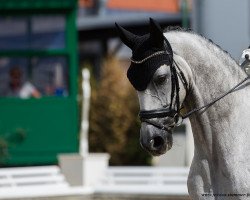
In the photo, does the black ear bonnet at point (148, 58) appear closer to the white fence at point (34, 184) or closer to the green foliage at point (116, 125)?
the white fence at point (34, 184)

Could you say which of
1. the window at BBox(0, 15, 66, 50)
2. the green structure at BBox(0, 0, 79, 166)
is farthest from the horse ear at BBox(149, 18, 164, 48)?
the window at BBox(0, 15, 66, 50)

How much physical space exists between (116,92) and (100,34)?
644 centimetres

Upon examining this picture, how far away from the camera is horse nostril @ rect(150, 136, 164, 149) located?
495 cm

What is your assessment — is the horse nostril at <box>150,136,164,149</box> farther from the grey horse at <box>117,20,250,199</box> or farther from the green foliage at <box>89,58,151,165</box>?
the green foliage at <box>89,58,151,165</box>

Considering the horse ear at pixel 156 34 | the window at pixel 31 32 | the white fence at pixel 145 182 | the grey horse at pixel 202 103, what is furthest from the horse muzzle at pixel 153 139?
the window at pixel 31 32

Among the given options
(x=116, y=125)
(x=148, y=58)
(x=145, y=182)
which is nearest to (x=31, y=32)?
(x=116, y=125)

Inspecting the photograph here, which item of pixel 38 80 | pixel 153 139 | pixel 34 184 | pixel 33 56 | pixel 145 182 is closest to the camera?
pixel 153 139

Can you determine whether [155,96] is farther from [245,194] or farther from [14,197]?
[14,197]

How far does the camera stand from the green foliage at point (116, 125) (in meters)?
19.2

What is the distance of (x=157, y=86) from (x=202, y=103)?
0.29 metres

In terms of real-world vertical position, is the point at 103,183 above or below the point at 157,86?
below

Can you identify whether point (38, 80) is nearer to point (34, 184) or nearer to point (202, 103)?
point (34, 184)

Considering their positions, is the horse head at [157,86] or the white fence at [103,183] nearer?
the horse head at [157,86]

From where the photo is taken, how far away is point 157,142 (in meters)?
4.97
